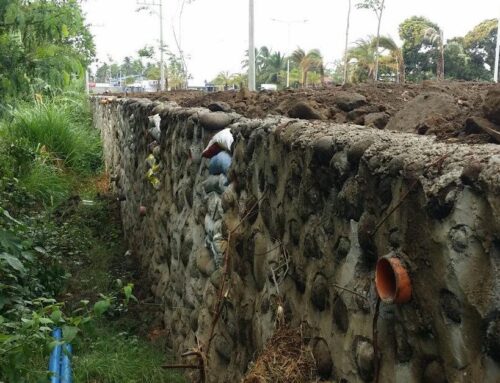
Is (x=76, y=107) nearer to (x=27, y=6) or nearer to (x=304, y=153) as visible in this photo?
(x=27, y=6)

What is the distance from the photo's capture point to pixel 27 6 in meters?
5.20

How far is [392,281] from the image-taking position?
5.64 ft

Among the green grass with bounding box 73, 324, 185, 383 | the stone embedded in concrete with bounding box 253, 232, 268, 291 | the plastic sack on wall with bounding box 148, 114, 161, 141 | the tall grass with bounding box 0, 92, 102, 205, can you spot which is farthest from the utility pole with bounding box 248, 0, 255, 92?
the stone embedded in concrete with bounding box 253, 232, 268, 291

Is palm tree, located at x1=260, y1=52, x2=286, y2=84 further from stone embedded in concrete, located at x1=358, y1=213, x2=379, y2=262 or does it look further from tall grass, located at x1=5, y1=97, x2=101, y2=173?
stone embedded in concrete, located at x1=358, y1=213, x2=379, y2=262

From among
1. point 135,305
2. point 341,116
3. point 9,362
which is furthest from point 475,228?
point 135,305

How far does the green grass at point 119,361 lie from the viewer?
414 centimetres

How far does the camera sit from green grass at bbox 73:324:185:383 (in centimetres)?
414

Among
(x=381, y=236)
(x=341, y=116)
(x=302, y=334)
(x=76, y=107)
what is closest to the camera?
(x=381, y=236)

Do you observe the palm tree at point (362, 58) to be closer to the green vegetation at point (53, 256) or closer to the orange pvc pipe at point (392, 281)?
the green vegetation at point (53, 256)

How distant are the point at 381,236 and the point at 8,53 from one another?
4256 millimetres

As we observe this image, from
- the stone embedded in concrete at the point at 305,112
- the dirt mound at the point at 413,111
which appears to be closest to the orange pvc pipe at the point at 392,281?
the dirt mound at the point at 413,111

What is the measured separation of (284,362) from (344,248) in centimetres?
54

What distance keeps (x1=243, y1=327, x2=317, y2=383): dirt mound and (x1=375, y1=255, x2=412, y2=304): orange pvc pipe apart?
2.17 ft

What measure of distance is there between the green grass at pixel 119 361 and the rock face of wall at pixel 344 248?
0.30 m
